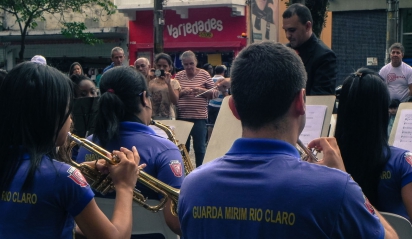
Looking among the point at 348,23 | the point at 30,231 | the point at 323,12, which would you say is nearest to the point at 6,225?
the point at 30,231

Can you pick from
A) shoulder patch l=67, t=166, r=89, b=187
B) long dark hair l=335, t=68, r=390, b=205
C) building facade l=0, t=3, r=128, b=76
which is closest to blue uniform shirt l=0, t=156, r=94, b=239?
shoulder patch l=67, t=166, r=89, b=187

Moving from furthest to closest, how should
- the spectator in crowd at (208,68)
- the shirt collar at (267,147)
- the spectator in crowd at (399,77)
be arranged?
the spectator in crowd at (208,68) < the spectator in crowd at (399,77) < the shirt collar at (267,147)

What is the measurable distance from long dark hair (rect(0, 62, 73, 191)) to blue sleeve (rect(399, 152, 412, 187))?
4.83 ft

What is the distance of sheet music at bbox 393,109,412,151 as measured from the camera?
3.67 meters

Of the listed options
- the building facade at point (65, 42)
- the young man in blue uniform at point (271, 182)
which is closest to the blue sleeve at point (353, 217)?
the young man in blue uniform at point (271, 182)

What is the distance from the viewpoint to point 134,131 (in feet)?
11.0

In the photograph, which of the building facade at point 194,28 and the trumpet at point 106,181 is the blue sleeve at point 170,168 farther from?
the building facade at point 194,28

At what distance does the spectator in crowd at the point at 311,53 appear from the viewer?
4574 mm

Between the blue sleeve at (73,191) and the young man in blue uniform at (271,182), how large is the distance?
0.52 meters

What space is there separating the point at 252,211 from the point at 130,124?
1733mm

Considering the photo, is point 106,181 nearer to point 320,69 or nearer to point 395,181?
point 395,181

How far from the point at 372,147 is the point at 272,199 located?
4.55ft

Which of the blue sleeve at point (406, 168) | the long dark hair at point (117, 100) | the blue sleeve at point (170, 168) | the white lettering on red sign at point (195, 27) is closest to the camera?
the blue sleeve at point (406, 168)

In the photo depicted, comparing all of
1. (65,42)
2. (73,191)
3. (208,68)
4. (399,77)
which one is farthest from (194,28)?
(73,191)
